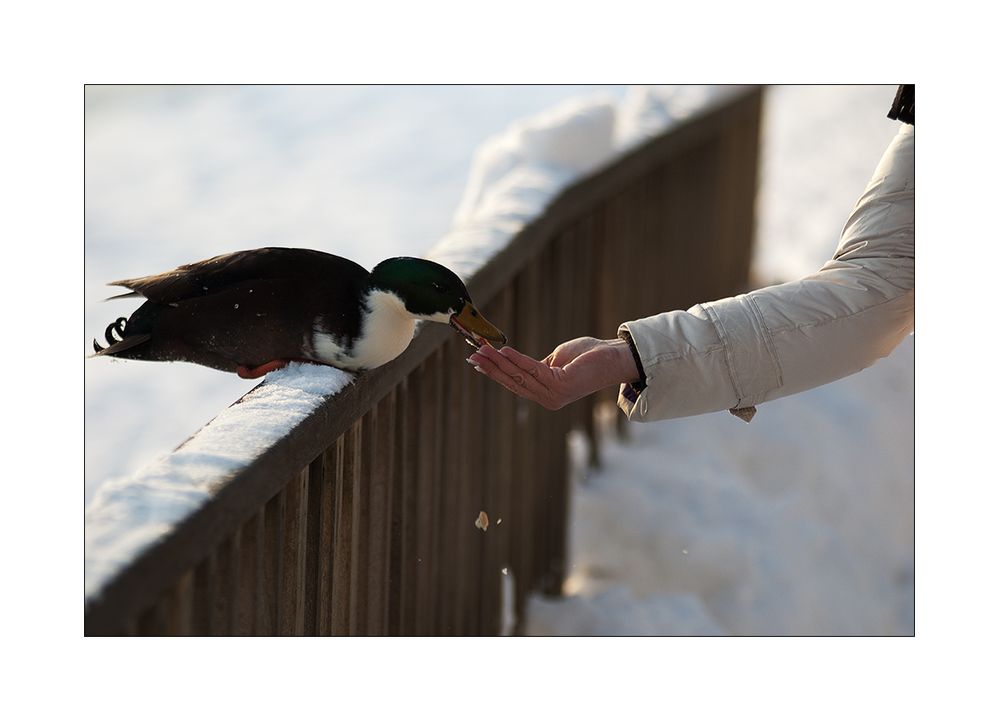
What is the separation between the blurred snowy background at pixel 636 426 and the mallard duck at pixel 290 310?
0.15m

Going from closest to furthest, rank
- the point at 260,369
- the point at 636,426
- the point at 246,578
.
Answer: the point at 246,578 < the point at 260,369 < the point at 636,426

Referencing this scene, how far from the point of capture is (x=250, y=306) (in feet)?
6.97

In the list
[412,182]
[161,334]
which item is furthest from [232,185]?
[161,334]

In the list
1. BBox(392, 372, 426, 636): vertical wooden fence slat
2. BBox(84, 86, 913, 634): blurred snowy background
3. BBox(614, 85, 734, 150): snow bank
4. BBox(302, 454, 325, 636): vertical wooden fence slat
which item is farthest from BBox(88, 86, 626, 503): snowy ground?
BBox(302, 454, 325, 636): vertical wooden fence slat

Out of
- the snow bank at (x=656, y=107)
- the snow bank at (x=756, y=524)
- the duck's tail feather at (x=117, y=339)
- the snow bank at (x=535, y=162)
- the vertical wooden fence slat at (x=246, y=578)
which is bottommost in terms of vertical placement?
the snow bank at (x=756, y=524)

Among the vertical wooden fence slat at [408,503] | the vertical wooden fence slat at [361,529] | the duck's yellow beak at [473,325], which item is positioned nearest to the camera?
the duck's yellow beak at [473,325]

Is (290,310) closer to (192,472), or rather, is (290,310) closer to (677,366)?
(192,472)

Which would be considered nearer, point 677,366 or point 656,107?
point 677,366

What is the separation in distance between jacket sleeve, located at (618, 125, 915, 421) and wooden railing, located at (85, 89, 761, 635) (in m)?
0.59

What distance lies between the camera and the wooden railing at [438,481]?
1.68 meters

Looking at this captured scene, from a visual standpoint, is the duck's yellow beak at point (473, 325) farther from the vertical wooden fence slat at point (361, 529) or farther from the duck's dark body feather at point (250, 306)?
the vertical wooden fence slat at point (361, 529)

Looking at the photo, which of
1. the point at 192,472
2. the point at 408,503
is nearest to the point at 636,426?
the point at 408,503

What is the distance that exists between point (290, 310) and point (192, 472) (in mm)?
539

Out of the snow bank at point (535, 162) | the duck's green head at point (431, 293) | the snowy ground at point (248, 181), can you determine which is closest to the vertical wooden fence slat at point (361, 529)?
the duck's green head at point (431, 293)
